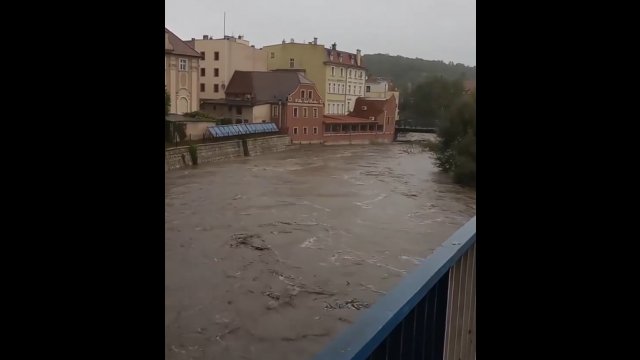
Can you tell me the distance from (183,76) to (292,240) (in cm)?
394

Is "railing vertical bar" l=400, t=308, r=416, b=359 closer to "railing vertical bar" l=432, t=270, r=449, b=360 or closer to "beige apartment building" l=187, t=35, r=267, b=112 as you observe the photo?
"railing vertical bar" l=432, t=270, r=449, b=360

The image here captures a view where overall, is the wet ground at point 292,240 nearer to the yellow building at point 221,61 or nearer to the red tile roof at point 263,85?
the red tile roof at point 263,85

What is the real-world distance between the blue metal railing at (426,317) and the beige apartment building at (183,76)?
8935 mm

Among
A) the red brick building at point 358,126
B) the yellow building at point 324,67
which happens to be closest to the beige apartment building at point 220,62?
the yellow building at point 324,67

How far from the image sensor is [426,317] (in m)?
0.54

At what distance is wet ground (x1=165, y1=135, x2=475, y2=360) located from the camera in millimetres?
5023

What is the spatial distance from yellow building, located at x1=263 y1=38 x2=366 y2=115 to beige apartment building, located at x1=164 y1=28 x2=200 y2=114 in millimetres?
2096

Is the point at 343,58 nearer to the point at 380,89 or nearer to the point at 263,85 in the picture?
the point at 380,89

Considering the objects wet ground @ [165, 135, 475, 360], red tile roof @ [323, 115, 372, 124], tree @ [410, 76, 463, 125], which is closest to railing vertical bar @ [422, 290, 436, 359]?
wet ground @ [165, 135, 475, 360]

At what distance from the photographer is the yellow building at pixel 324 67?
1155 cm

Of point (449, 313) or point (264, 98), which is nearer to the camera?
point (449, 313)

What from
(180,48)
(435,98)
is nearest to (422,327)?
(435,98)
